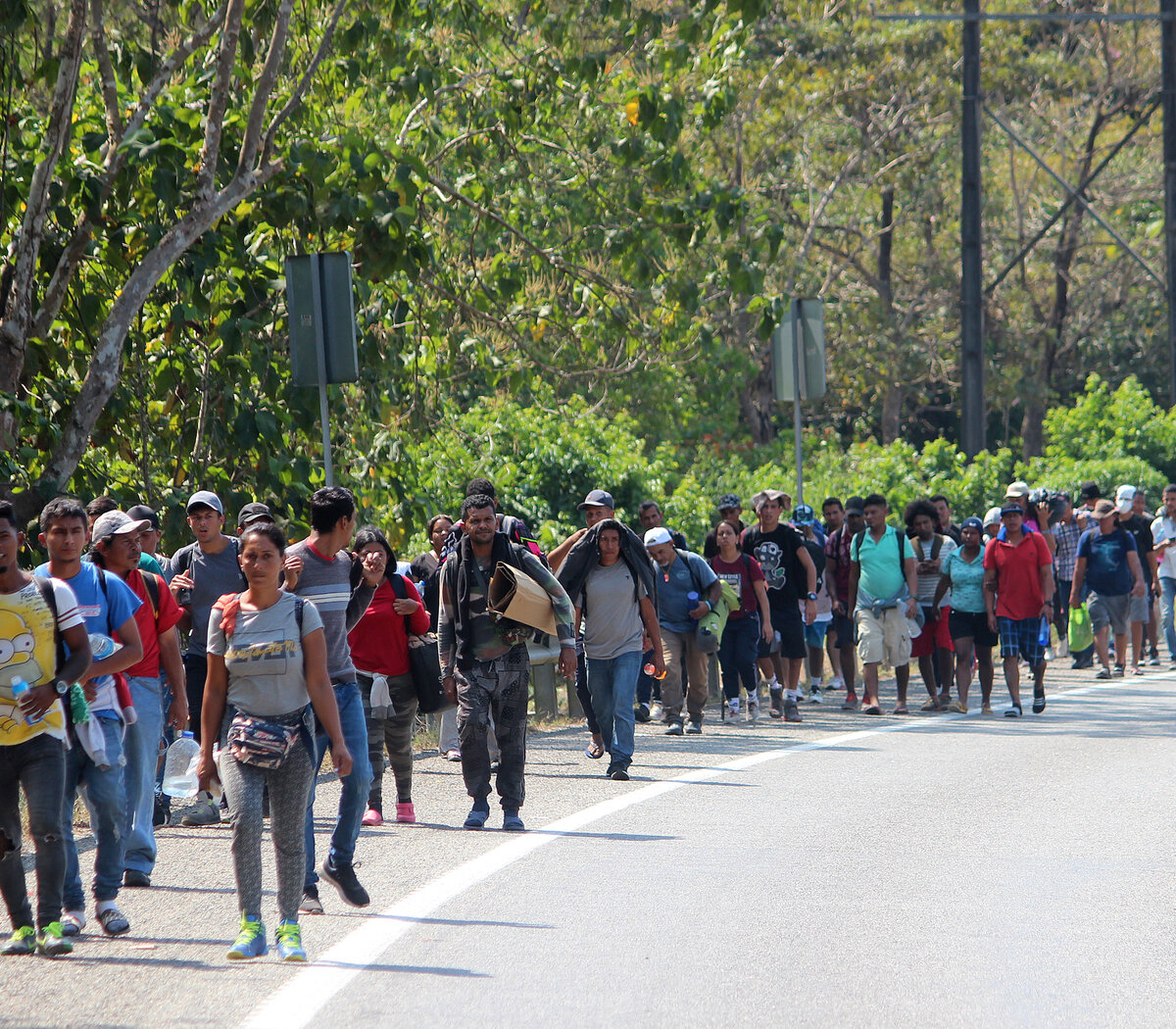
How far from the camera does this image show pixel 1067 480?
85.0 ft

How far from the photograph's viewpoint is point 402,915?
7.14 m

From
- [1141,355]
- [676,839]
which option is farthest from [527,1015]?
[1141,355]

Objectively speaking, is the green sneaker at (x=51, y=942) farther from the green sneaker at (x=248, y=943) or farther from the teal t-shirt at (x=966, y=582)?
the teal t-shirt at (x=966, y=582)

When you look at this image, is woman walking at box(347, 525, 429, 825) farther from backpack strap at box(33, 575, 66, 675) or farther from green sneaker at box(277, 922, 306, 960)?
green sneaker at box(277, 922, 306, 960)

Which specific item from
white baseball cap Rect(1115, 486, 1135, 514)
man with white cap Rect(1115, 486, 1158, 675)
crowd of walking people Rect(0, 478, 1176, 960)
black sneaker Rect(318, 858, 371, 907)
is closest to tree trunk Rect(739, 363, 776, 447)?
man with white cap Rect(1115, 486, 1158, 675)

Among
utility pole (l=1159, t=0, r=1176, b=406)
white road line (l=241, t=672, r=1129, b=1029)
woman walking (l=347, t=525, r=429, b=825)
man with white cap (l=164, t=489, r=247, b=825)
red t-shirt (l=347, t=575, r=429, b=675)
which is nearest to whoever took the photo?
white road line (l=241, t=672, r=1129, b=1029)

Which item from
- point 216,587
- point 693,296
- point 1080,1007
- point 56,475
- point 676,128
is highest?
point 676,128

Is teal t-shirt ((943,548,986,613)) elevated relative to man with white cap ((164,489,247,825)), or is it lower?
lower

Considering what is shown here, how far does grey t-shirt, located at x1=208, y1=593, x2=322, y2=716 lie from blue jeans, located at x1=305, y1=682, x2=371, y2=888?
0.76 meters

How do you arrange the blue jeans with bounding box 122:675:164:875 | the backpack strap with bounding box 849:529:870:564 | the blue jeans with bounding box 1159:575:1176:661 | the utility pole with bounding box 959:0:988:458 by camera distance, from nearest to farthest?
the blue jeans with bounding box 122:675:164:875
the backpack strap with bounding box 849:529:870:564
the blue jeans with bounding box 1159:575:1176:661
the utility pole with bounding box 959:0:988:458

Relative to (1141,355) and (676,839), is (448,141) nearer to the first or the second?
(676,839)

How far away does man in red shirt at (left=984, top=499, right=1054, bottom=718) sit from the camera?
14.8 m

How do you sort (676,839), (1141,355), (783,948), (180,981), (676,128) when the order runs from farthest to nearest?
(1141,355) < (676,128) < (676,839) < (783,948) < (180,981)

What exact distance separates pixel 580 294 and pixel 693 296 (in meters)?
1.35
